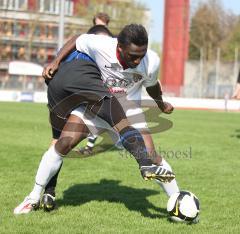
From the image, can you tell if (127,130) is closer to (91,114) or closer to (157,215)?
(91,114)

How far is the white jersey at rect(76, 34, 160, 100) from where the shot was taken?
5.50 metres

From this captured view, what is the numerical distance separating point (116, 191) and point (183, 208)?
1.87 m

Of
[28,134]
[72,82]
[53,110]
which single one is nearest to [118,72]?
[72,82]

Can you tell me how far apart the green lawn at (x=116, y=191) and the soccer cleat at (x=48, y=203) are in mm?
95

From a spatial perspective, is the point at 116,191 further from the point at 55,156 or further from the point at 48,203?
the point at 55,156

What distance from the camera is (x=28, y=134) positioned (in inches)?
565

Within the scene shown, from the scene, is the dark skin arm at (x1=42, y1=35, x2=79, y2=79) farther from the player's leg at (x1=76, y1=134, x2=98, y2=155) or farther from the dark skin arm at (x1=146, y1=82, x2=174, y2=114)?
the player's leg at (x1=76, y1=134, x2=98, y2=155)

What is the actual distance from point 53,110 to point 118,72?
84 centimetres

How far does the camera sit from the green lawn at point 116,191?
527 centimetres

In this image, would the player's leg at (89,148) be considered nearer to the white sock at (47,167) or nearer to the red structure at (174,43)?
the white sock at (47,167)

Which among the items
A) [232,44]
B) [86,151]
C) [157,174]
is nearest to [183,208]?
[157,174]

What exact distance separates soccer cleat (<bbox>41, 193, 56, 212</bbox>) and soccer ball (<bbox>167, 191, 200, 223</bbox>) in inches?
48.3

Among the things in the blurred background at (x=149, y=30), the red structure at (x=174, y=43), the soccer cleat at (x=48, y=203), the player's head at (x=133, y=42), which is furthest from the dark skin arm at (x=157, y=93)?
the red structure at (x=174, y=43)

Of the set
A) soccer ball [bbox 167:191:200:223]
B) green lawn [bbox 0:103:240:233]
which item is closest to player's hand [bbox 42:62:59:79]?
green lawn [bbox 0:103:240:233]
